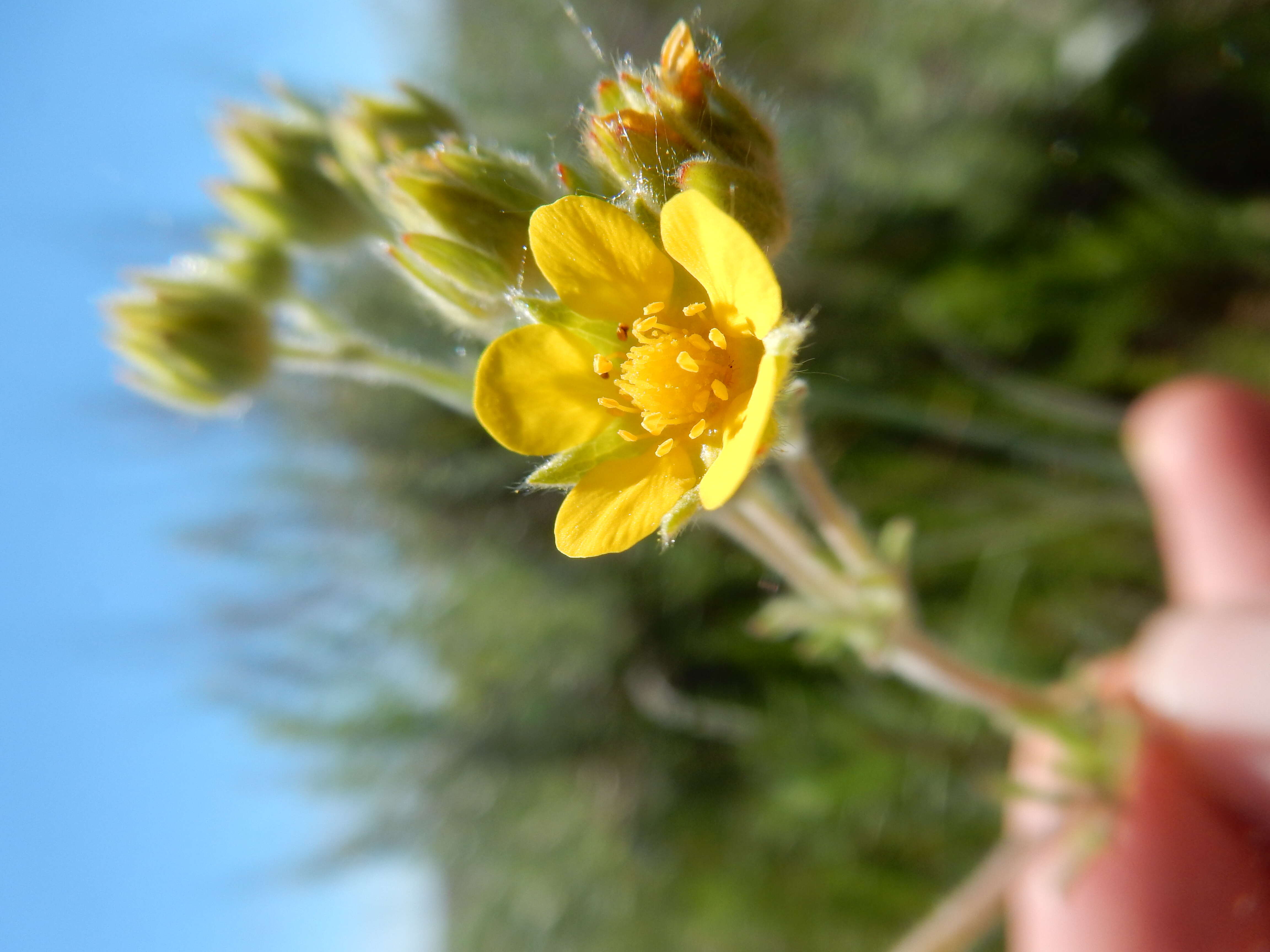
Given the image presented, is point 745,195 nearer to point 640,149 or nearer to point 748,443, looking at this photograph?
point 640,149

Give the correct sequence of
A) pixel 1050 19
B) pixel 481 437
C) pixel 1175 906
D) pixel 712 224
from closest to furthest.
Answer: pixel 712 224 < pixel 1175 906 < pixel 1050 19 < pixel 481 437

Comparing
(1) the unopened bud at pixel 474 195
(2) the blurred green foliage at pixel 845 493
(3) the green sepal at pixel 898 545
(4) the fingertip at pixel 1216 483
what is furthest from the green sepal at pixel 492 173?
(4) the fingertip at pixel 1216 483

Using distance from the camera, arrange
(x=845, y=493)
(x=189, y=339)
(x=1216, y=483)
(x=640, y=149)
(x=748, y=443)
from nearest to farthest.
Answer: (x=748, y=443), (x=640, y=149), (x=189, y=339), (x=1216, y=483), (x=845, y=493)

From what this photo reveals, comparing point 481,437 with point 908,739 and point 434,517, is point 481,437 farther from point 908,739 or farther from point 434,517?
point 908,739

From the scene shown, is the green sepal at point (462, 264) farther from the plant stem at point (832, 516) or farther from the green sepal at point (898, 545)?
the green sepal at point (898, 545)

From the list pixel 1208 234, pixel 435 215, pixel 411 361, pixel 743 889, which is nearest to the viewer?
pixel 435 215

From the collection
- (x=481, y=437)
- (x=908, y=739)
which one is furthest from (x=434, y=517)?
(x=908, y=739)

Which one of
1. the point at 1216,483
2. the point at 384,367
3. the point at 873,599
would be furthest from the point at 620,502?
the point at 1216,483

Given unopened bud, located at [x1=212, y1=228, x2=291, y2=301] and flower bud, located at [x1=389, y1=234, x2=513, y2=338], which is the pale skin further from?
unopened bud, located at [x1=212, y1=228, x2=291, y2=301]
